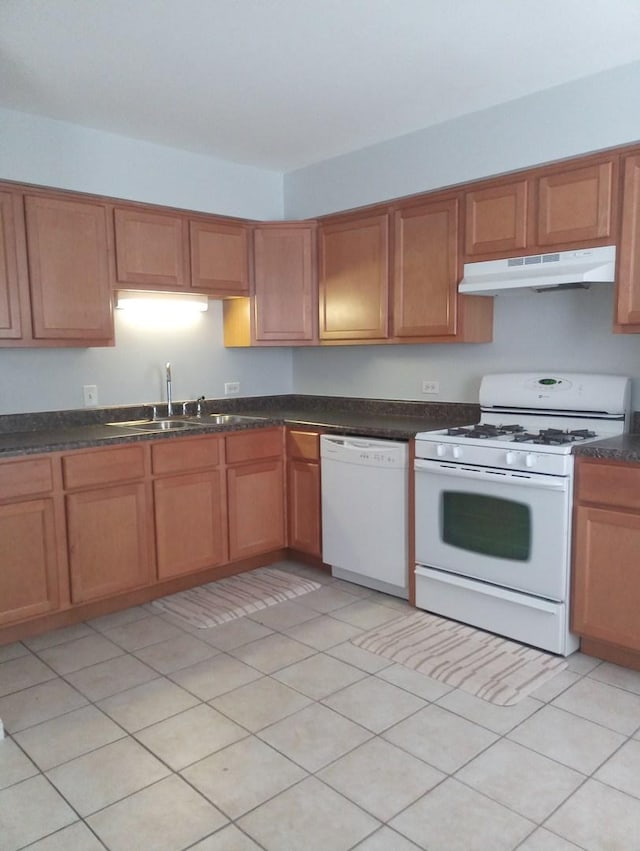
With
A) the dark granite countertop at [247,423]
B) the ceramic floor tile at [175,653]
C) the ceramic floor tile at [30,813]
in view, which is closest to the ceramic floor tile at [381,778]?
the ceramic floor tile at [30,813]

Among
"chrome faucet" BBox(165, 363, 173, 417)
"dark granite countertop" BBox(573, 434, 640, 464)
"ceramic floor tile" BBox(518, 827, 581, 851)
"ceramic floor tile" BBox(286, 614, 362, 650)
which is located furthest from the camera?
"chrome faucet" BBox(165, 363, 173, 417)

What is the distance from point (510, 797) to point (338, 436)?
2.02 m

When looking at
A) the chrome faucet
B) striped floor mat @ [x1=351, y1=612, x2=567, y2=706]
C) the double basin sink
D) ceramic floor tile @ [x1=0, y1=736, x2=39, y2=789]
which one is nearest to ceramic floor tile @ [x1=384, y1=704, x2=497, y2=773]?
striped floor mat @ [x1=351, y1=612, x2=567, y2=706]

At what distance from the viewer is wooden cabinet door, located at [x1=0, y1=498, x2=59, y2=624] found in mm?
2891

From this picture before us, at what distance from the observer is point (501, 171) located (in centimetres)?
313

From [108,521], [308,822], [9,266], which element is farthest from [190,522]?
[308,822]

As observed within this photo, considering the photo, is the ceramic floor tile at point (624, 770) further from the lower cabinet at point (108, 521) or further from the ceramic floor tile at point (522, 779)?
the lower cabinet at point (108, 521)

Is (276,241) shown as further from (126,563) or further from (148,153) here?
(126,563)

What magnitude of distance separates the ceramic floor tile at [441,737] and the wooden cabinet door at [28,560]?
5.59ft

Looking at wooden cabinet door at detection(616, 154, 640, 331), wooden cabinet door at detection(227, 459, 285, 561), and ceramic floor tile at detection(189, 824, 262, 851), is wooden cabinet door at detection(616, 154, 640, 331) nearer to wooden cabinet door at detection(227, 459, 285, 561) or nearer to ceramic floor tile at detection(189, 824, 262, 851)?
wooden cabinet door at detection(227, 459, 285, 561)

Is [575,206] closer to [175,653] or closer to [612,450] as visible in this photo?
[612,450]

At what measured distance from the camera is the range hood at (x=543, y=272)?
281cm

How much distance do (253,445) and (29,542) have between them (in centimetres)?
131

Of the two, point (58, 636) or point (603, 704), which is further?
point (58, 636)
